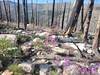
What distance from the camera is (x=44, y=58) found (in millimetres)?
7941

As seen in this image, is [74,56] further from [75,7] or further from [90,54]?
[75,7]

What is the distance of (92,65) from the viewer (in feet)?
23.6

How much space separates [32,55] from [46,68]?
3.85ft

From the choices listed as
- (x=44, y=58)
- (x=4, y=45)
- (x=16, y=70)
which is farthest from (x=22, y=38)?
(x=16, y=70)

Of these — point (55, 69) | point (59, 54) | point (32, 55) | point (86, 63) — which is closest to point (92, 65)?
point (86, 63)

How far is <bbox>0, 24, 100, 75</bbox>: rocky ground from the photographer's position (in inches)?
277

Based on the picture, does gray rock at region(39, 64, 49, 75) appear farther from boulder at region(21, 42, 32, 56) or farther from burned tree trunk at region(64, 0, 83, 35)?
burned tree trunk at region(64, 0, 83, 35)

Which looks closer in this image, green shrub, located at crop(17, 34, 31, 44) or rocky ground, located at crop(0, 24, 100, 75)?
rocky ground, located at crop(0, 24, 100, 75)

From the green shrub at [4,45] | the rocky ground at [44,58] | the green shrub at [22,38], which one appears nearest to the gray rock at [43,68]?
the rocky ground at [44,58]

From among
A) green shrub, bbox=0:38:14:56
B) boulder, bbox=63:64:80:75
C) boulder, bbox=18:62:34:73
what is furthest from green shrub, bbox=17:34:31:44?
boulder, bbox=63:64:80:75

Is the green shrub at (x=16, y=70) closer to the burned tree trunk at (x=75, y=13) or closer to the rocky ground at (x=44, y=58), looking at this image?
the rocky ground at (x=44, y=58)

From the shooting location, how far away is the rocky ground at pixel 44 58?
704 cm

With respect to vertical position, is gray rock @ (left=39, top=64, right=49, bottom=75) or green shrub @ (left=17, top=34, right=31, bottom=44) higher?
green shrub @ (left=17, top=34, right=31, bottom=44)

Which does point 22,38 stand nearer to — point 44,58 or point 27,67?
point 44,58
